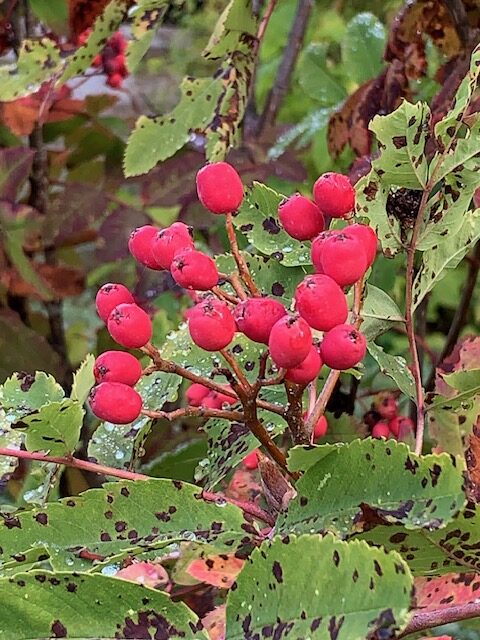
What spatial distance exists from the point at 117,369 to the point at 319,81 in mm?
707

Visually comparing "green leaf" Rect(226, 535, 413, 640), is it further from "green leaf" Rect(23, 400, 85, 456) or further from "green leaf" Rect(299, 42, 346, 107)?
"green leaf" Rect(299, 42, 346, 107)

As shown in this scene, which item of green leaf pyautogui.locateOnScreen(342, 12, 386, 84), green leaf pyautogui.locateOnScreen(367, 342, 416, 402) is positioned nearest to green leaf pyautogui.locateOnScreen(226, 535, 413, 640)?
green leaf pyautogui.locateOnScreen(367, 342, 416, 402)

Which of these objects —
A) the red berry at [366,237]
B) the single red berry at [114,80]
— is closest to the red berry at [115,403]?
the red berry at [366,237]

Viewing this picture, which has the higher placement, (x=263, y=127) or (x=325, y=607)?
(x=325, y=607)

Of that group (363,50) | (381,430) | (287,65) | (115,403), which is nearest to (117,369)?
(115,403)

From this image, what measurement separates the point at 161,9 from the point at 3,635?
54 centimetres

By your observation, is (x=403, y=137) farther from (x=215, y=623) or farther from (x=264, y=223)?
(x=215, y=623)

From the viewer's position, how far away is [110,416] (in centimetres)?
32

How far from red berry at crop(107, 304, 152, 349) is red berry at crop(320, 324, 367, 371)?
7 cm

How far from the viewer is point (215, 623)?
41cm

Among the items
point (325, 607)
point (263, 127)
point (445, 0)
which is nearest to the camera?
point (325, 607)

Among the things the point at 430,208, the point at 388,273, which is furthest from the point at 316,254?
the point at 388,273

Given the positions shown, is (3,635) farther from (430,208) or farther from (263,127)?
(263,127)

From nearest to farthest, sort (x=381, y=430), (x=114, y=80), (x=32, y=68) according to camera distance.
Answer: (x=381, y=430), (x=32, y=68), (x=114, y=80)
